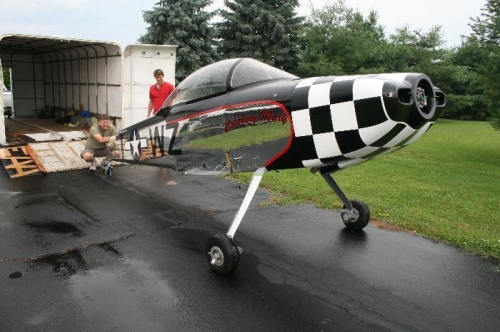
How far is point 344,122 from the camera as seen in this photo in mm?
3650

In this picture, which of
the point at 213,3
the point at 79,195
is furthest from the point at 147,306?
the point at 213,3

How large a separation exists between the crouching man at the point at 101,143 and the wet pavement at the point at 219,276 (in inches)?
84.3

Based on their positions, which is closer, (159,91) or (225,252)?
(225,252)

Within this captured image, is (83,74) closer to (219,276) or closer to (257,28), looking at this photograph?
(219,276)

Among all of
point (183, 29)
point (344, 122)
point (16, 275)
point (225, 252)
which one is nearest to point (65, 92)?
point (183, 29)

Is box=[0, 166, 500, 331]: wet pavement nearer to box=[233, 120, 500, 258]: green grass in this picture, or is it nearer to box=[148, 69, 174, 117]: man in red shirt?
box=[233, 120, 500, 258]: green grass

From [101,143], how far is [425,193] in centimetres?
703

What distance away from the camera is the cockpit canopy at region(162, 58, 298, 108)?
477 cm

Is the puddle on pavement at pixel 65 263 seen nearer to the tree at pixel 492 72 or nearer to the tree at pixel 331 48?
the tree at pixel 492 72

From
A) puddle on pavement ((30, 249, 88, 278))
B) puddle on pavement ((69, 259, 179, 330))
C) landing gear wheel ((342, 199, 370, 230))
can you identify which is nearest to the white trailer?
puddle on pavement ((30, 249, 88, 278))

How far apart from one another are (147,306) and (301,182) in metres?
5.46

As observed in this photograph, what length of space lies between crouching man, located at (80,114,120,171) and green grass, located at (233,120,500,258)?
307 cm

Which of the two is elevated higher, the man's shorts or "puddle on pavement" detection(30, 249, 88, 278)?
the man's shorts

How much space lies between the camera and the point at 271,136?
14.1 feet
